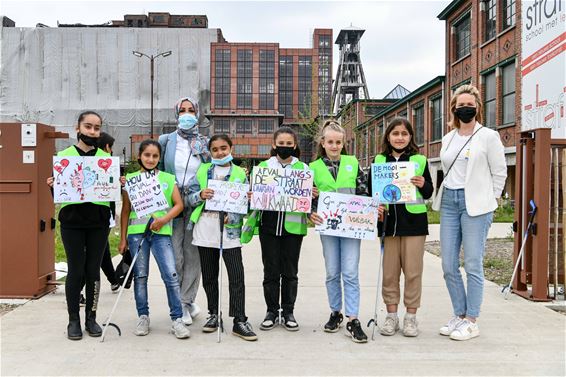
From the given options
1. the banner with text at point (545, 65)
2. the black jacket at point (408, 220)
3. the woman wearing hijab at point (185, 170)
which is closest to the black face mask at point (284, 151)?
the woman wearing hijab at point (185, 170)

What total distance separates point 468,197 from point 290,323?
2100 mm

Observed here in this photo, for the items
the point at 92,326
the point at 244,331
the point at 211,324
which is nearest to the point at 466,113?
the point at 244,331

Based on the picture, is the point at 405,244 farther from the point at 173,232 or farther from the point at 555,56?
the point at 555,56

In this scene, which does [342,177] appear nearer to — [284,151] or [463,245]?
[284,151]

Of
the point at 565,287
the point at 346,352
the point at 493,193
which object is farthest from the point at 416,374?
the point at 565,287

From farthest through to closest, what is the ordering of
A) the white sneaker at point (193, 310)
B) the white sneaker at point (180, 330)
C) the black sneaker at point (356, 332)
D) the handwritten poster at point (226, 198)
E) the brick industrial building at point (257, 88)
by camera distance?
the brick industrial building at point (257, 88)
the white sneaker at point (193, 310)
the handwritten poster at point (226, 198)
the white sneaker at point (180, 330)
the black sneaker at point (356, 332)

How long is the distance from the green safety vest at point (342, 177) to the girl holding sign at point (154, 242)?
1.40 metres

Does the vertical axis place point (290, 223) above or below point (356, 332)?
above

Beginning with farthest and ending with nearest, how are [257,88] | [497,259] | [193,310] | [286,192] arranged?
[257,88]
[497,259]
[193,310]
[286,192]

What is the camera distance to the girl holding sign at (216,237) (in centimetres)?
508

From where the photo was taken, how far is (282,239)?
206 inches

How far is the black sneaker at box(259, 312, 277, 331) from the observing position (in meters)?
5.21

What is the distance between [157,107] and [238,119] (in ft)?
47.4

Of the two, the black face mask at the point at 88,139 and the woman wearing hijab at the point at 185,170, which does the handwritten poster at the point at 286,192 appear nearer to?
the woman wearing hijab at the point at 185,170
